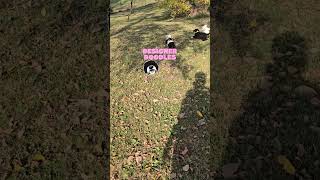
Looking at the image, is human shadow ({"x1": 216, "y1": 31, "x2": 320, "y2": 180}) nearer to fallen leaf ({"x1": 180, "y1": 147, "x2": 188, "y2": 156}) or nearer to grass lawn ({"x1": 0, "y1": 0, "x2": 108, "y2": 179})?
fallen leaf ({"x1": 180, "y1": 147, "x2": 188, "y2": 156})

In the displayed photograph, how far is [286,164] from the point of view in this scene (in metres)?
7.39

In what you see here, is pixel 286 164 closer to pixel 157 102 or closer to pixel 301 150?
pixel 301 150

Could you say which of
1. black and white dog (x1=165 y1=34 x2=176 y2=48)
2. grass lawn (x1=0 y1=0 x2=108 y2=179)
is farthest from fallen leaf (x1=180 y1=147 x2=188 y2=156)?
black and white dog (x1=165 y1=34 x2=176 y2=48)

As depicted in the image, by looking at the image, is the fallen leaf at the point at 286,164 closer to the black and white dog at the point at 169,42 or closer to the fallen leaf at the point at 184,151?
the fallen leaf at the point at 184,151

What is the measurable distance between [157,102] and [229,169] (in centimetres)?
338

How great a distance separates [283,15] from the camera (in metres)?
11.4

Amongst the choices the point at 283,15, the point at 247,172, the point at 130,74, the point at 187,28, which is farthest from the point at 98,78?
the point at 283,15

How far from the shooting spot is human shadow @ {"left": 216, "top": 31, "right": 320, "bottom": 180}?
7422mm

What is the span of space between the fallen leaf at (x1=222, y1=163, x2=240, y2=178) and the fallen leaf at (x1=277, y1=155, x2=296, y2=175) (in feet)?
3.25

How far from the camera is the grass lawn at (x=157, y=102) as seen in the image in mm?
8406

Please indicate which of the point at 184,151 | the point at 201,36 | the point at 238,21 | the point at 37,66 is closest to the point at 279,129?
the point at 184,151

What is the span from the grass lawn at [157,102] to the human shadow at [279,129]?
3.24 feet

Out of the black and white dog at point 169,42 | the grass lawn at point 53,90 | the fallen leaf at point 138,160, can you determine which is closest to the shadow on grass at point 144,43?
the black and white dog at point 169,42
